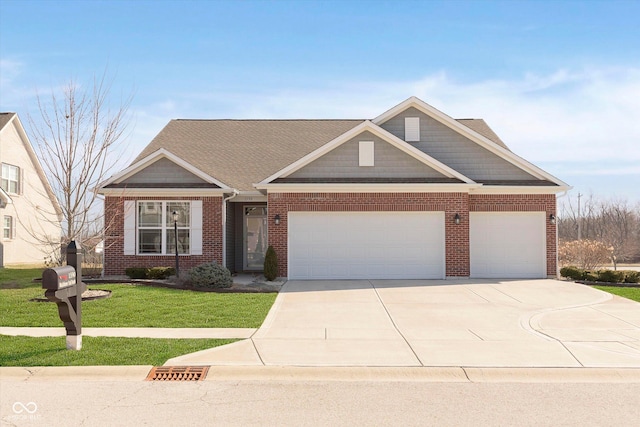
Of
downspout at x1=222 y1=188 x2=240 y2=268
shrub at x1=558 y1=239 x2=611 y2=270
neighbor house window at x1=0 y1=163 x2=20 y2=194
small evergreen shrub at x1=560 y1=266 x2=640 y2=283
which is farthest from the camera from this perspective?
neighbor house window at x1=0 y1=163 x2=20 y2=194

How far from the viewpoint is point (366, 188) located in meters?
19.2

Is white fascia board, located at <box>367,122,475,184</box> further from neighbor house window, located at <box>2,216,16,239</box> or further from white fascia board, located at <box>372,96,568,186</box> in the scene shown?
neighbor house window, located at <box>2,216,16,239</box>

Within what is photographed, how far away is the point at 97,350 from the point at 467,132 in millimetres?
15406

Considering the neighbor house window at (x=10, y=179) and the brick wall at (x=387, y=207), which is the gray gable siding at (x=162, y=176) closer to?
the brick wall at (x=387, y=207)

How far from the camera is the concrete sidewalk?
1038cm

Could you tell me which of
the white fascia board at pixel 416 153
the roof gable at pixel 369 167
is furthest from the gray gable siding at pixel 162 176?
the white fascia board at pixel 416 153

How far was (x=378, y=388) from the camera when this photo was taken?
7383 millimetres

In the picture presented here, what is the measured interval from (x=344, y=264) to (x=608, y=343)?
1034cm

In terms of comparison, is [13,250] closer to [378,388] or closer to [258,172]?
[258,172]

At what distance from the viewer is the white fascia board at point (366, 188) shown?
19172 mm

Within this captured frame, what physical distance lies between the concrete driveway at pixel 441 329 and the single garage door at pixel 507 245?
2.67 meters

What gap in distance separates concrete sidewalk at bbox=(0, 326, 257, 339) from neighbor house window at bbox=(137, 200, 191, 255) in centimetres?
880

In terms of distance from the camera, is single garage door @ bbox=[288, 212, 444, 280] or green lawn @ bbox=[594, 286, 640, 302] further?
single garage door @ bbox=[288, 212, 444, 280]

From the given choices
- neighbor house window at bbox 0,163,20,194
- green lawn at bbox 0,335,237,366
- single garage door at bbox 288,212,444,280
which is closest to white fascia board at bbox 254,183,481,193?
single garage door at bbox 288,212,444,280
